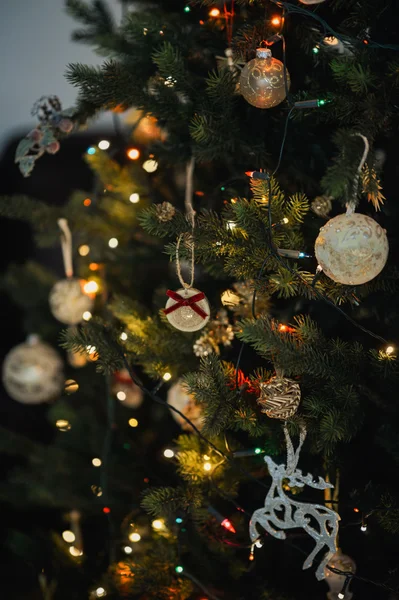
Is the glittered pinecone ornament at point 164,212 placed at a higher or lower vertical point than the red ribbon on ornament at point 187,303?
higher

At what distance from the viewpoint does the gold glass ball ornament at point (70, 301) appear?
1229 millimetres

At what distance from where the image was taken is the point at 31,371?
1377 millimetres

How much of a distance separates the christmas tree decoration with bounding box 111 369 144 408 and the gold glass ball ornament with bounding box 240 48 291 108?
68 cm

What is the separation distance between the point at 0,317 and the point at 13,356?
1.49ft

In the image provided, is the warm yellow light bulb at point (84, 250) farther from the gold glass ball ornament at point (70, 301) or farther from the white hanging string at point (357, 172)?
the white hanging string at point (357, 172)

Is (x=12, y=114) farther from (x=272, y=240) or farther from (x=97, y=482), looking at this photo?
(x=272, y=240)

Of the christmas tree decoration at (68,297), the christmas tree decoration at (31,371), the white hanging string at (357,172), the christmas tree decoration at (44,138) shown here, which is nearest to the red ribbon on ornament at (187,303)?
the white hanging string at (357,172)

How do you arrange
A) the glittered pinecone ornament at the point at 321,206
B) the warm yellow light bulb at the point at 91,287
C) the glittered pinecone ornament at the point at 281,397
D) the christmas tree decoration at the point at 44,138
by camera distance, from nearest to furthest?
the glittered pinecone ornament at the point at 281,397 → the glittered pinecone ornament at the point at 321,206 → the christmas tree decoration at the point at 44,138 → the warm yellow light bulb at the point at 91,287

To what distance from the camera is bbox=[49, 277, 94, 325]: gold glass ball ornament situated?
1.23 metres

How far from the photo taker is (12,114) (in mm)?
1959

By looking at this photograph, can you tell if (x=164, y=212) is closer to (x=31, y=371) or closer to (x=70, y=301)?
(x=70, y=301)

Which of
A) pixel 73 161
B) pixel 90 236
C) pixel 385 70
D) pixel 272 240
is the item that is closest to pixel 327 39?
pixel 385 70

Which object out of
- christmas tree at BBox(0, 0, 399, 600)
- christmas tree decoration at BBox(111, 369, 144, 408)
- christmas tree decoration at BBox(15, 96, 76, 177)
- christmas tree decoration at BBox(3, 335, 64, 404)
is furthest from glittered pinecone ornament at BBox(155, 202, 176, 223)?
christmas tree decoration at BBox(3, 335, 64, 404)

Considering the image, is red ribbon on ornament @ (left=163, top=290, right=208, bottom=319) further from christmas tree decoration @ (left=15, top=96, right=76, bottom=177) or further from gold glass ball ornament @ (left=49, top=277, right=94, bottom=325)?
gold glass ball ornament @ (left=49, top=277, right=94, bottom=325)
